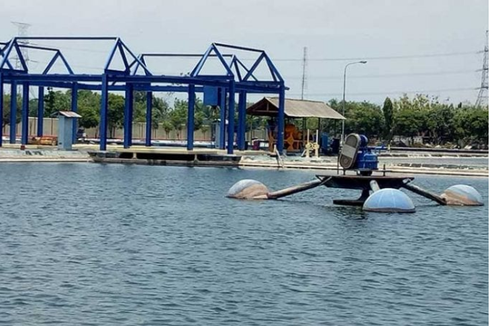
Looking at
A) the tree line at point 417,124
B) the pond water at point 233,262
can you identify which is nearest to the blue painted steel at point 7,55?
the pond water at point 233,262

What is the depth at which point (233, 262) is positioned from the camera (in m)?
20.6

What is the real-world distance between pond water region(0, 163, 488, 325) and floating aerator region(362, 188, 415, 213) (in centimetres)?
50

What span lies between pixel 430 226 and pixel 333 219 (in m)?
2.96

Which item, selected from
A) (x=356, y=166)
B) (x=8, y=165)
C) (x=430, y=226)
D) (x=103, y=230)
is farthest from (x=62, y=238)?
(x=8, y=165)

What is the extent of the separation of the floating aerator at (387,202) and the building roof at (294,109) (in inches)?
1575

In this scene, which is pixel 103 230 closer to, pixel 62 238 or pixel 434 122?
pixel 62 238

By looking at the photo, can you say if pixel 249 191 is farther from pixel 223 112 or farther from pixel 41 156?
pixel 223 112

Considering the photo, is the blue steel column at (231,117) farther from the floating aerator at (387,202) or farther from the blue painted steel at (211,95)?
the floating aerator at (387,202)

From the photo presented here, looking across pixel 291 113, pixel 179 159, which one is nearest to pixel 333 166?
pixel 179 159

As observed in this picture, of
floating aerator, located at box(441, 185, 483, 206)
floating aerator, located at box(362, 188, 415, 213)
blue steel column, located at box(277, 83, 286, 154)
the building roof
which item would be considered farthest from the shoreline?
floating aerator, located at box(362, 188, 415, 213)

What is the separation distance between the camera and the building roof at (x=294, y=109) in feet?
241

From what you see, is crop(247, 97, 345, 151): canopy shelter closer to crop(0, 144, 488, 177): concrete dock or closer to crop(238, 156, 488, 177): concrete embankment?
crop(238, 156, 488, 177): concrete embankment

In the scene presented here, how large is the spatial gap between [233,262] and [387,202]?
12179 mm

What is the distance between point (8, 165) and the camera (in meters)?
54.8
